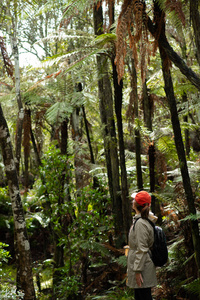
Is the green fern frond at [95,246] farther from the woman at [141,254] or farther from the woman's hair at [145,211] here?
the woman's hair at [145,211]

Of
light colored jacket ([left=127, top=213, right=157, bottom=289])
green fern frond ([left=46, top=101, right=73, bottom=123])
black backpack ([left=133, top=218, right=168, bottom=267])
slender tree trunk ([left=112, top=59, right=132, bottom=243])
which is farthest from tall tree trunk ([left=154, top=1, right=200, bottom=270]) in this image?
green fern frond ([left=46, top=101, right=73, bottom=123])

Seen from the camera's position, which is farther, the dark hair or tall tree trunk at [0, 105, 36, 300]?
tall tree trunk at [0, 105, 36, 300]

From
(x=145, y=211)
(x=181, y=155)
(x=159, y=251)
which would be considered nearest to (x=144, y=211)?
(x=145, y=211)

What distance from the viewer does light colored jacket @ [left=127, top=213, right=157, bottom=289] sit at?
3.26 m

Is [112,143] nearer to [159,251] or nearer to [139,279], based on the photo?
[159,251]

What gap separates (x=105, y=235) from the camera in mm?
7070

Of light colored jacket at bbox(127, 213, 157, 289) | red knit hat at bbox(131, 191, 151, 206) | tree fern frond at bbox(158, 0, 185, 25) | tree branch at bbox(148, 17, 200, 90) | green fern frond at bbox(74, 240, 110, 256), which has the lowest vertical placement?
green fern frond at bbox(74, 240, 110, 256)

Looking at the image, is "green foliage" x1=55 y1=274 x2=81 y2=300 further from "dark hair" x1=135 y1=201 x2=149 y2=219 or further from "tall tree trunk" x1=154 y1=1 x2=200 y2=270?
"dark hair" x1=135 y1=201 x2=149 y2=219

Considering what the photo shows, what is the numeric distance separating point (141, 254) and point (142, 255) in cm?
2

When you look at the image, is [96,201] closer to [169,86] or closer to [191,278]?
[191,278]

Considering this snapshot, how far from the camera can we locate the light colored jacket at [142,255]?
326 centimetres

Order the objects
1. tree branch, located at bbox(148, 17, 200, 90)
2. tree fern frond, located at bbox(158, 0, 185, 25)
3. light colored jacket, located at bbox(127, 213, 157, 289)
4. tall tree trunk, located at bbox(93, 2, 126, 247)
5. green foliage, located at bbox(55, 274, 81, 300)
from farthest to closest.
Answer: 1. tall tree trunk, located at bbox(93, 2, 126, 247)
2. green foliage, located at bbox(55, 274, 81, 300)
3. tree branch, located at bbox(148, 17, 200, 90)
4. light colored jacket, located at bbox(127, 213, 157, 289)
5. tree fern frond, located at bbox(158, 0, 185, 25)

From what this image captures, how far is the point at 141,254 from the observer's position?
3.26 metres

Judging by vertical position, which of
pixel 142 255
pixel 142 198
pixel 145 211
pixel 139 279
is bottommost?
pixel 139 279
